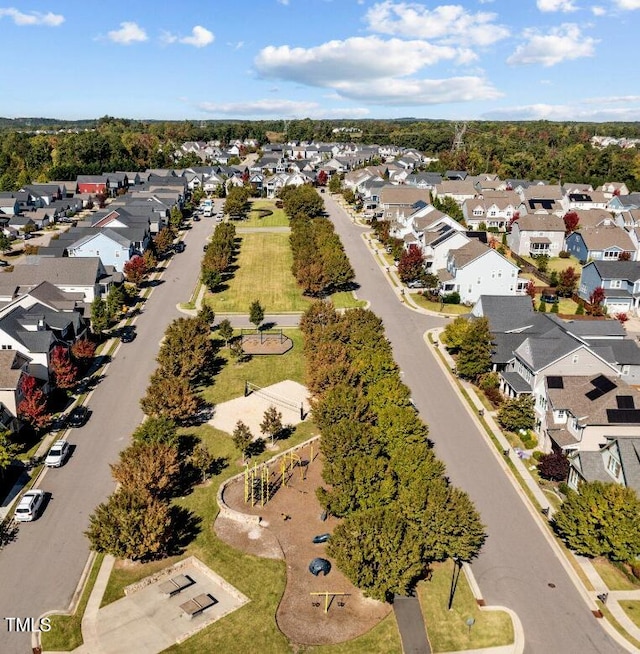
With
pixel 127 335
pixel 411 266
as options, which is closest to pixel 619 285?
pixel 411 266

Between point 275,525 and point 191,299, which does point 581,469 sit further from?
point 191,299

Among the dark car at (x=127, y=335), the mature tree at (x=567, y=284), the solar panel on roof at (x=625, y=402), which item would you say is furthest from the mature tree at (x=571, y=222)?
the dark car at (x=127, y=335)

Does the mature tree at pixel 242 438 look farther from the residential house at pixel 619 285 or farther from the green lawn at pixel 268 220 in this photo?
the green lawn at pixel 268 220

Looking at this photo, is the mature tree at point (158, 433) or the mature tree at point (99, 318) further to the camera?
the mature tree at point (99, 318)

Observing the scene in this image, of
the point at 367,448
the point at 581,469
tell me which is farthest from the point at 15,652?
the point at 581,469

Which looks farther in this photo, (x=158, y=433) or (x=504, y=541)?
(x=158, y=433)

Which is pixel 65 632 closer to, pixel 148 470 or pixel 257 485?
pixel 148 470

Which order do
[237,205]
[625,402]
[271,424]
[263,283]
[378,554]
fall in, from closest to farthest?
[378,554] < [625,402] < [271,424] < [263,283] < [237,205]

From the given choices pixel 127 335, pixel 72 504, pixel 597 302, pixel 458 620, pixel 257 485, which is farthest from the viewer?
pixel 597 302
